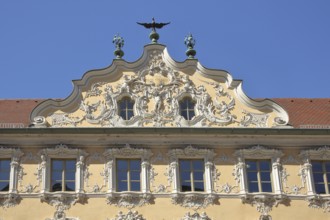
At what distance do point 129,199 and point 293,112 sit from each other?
8.00 meters

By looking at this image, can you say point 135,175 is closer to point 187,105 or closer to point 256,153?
point 187,105

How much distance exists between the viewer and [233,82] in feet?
90.7

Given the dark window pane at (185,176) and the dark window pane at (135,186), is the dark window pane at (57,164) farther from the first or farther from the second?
the dark window pane at (185,176)

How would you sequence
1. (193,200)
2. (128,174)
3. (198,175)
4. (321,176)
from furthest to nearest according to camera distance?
(321,176) < (198,175) < (128,174) < (193,200)

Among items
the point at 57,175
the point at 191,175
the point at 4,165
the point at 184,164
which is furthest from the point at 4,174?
the point at 191,175

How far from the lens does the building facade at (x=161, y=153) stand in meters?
25.4

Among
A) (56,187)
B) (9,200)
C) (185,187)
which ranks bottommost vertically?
(9,200)

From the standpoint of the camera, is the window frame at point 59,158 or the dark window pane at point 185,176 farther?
the dark window pane at point 185,176

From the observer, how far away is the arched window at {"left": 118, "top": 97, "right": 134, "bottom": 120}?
1062 inches

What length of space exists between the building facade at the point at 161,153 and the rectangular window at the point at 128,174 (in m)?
0.03

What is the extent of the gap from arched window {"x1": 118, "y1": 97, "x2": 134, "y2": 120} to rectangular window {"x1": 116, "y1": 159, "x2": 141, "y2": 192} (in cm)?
169

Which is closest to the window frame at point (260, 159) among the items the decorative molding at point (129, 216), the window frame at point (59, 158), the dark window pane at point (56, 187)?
the decorative molding at point (129, 216)

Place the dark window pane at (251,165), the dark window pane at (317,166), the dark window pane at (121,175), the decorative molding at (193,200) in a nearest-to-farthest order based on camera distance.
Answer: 1. the decorative molding at (193,200)
2. the dark window pane at (121,175)
3. the dark window pane at (251,165)
4. the dark window pane at (317,166)

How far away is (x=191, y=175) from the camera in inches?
1025
